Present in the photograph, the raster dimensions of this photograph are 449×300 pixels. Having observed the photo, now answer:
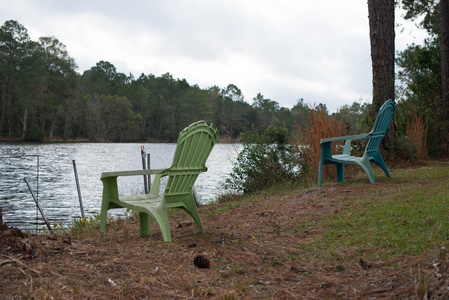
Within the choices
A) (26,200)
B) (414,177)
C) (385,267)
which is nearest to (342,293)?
(385,267)

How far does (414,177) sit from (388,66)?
10.1 ft

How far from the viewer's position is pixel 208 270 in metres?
2.40

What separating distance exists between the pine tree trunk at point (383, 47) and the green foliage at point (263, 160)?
199 cm

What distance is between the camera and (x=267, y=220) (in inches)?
159

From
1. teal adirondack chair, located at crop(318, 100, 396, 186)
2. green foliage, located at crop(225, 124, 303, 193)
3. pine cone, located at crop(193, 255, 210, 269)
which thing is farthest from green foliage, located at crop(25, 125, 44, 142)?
pine cone, located at crop(193, 255, 210, 269)

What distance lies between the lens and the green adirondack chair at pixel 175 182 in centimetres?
315

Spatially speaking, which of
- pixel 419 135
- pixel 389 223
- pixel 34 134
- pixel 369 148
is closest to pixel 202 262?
pixel 389 223

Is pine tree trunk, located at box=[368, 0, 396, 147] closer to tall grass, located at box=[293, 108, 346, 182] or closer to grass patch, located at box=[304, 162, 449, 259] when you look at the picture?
tall grass, located at box=[293, 108, 346, 182]

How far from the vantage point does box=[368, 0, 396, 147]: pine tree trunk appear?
7855 mm

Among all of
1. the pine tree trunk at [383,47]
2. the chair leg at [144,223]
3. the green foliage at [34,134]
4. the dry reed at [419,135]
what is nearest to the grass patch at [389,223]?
the chair leg at [144,223]

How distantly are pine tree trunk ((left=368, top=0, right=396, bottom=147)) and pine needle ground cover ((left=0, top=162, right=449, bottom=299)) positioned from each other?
4.31 meters

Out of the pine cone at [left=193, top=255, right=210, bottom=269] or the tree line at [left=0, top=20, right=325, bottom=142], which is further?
the tree line at [left=0, top=20, right=325, bottom=142]

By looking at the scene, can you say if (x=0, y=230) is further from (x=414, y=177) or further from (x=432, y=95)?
(x=432, y=95)

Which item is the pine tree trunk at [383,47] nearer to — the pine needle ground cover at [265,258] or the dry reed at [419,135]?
the dry reed at [419,135]
